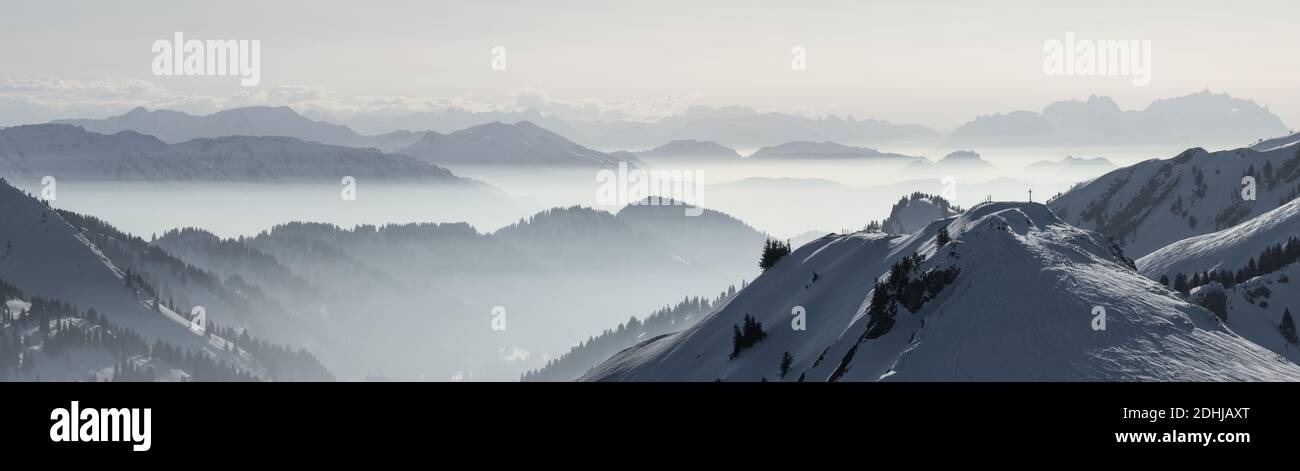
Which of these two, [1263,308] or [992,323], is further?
[1263,308]

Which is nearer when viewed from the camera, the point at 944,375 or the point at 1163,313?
the point at 944,375

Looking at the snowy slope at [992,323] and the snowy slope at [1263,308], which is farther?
the snowy slope at [1263,308]

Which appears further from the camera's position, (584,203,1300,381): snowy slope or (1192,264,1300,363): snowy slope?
(1192,264,1300,363): snowy slope

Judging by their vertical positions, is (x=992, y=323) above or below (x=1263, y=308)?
above
